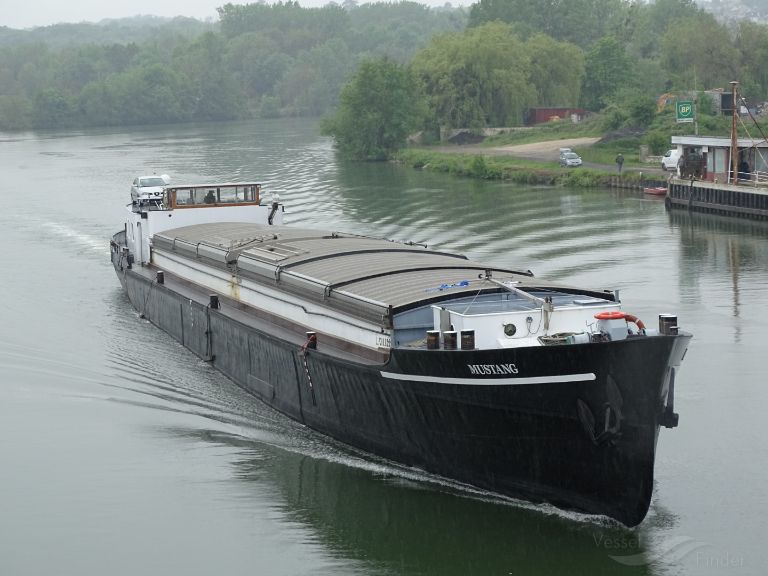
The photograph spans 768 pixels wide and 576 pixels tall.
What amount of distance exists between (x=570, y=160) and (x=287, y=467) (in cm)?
4848

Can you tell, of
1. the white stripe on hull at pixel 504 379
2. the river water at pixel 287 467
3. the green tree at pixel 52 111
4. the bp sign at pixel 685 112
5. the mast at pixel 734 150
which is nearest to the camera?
the white stripe on hull at pixel 504 379

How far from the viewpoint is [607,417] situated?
15.2 m

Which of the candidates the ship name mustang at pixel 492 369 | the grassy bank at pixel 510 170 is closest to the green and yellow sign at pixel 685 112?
the grassy bank at pixel 510 170

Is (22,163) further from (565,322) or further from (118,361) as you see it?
(565,322)

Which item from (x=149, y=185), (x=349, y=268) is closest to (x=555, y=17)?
(x=149, y=185)

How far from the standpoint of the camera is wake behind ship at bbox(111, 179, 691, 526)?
15195 mm

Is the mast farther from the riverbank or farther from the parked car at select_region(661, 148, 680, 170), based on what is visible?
the riverbank

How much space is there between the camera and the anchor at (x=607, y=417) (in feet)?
49.5

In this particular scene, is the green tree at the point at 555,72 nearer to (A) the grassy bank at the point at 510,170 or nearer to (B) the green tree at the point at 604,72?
(B) the green tree at the point at 604,72

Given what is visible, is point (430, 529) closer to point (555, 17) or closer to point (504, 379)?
point (504, 379)

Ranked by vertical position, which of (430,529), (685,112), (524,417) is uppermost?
(685,112)

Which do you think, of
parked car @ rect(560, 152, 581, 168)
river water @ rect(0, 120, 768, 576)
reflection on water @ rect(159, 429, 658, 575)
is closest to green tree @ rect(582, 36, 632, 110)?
parked car @ rect(560, 152, 581, 168)

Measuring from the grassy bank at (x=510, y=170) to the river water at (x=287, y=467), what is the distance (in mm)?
20133

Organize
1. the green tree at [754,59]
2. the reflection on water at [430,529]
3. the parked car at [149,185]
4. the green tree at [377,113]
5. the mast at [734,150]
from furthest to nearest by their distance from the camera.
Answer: the green tree at [754,59], the green tree at [377,113], the mast at [734,150], the parked car at [149,185], the reflection on water at [430,529]
